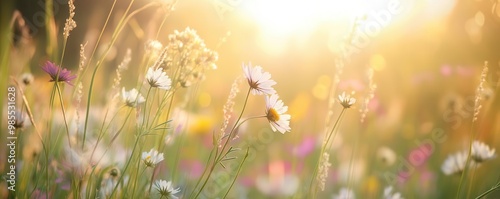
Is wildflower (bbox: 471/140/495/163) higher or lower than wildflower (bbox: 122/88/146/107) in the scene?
lower

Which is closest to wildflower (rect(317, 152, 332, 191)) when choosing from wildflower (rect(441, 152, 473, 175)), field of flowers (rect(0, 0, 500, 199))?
field of flowers (rect(0, 0, 500, 199))

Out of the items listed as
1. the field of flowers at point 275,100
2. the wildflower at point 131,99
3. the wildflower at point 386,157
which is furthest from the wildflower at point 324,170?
the wildflower at point 386,157

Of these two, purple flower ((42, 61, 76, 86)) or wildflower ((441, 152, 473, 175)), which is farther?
wildflower ((441, 152, 473, 175))

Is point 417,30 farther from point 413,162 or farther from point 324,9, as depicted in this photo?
point 413,162

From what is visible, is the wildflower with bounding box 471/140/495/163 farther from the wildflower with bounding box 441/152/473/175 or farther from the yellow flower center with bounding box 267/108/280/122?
the yellow flower center with bounding box 267/108/280/122

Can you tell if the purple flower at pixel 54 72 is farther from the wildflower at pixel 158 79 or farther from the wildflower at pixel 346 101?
the wildflower at pixel 346 101

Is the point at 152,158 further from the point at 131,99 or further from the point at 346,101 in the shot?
the point at 346,101

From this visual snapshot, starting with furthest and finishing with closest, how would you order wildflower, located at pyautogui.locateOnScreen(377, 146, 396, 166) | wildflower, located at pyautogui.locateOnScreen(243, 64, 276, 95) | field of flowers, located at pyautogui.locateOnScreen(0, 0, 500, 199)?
wildflower, located at pyautogui.locateOnScreen(377, 146, 396, 166)
field of flowers, located at pyautogui.locateOnScreen(0, 0, 500, 199)
wildflower, located at pyautogui.locateOnScreen(243, 64, 276, 95)
